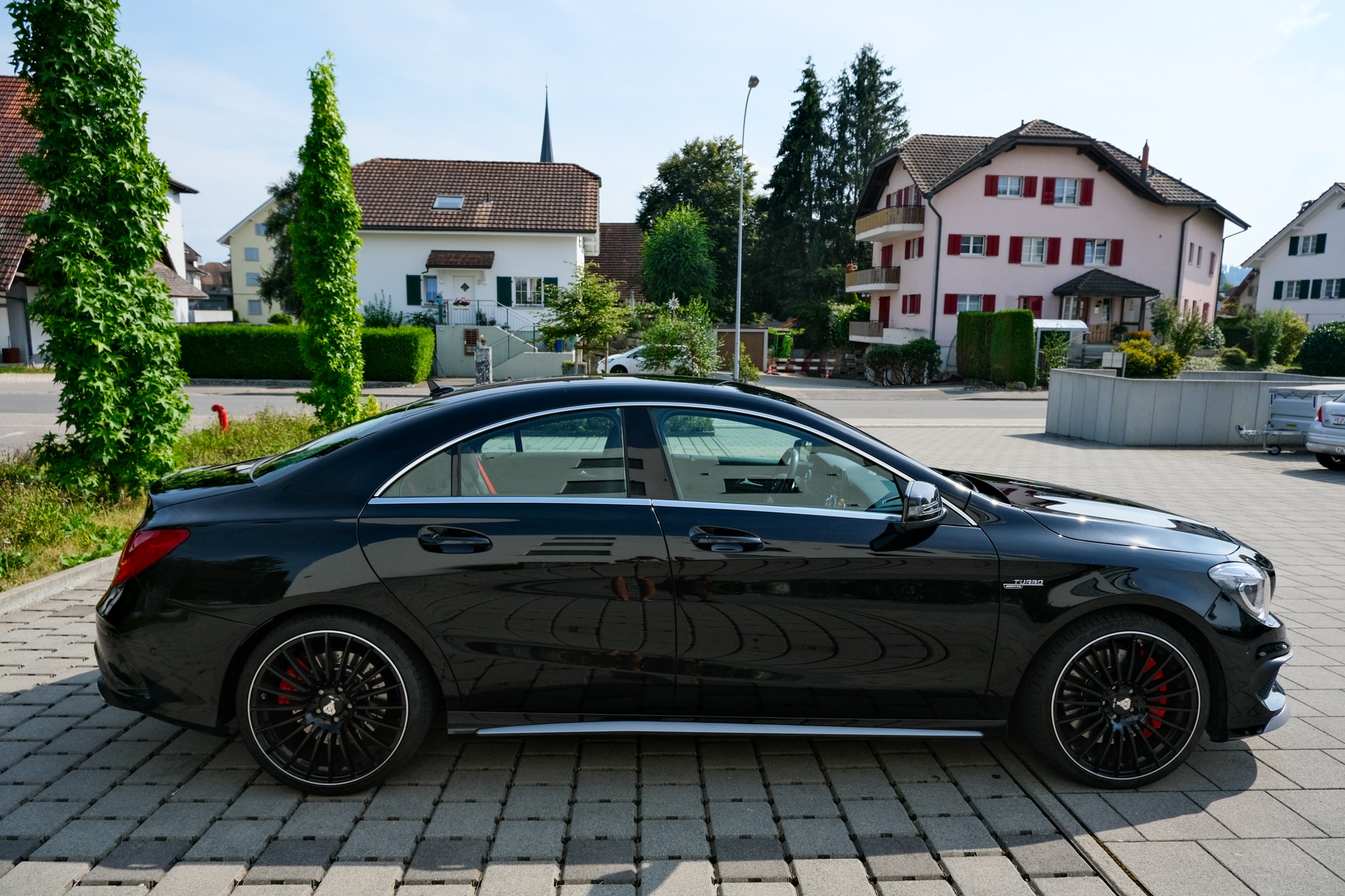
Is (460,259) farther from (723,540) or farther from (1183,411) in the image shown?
(723,540)

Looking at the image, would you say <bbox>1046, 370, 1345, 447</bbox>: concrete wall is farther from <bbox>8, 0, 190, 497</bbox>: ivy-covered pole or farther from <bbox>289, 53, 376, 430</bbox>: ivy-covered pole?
<bbox>8, 0, 190, 497</bbox>: ivy-covered pole

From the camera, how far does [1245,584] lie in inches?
154

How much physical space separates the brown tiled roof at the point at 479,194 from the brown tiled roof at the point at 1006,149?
1655cm

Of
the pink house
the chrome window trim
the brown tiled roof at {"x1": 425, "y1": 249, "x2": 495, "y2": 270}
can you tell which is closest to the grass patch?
the chrome window trim

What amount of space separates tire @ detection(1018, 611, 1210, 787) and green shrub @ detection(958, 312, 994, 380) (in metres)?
35.6

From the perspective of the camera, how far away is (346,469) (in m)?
3.78

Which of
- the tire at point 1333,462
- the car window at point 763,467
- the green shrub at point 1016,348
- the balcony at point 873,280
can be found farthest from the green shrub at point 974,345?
the car window at point 763,467

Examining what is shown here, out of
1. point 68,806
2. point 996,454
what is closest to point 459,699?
point 68,806

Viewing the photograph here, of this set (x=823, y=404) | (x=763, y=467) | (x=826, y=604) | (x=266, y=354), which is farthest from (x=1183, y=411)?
(x=266, y=354)

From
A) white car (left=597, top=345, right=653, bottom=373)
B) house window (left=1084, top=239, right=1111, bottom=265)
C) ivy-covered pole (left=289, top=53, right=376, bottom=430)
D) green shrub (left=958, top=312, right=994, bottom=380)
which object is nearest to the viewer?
ivy-covered pole (left=289, top=53, right=376, bottom=430)

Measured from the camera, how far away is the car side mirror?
11.6 feet

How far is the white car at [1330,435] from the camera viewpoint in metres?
13.8

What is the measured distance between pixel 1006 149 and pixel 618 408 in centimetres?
4474

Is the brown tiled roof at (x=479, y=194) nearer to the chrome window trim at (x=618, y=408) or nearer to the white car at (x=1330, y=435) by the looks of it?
the white car at (x=1330, y=435)
